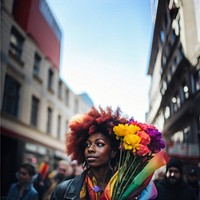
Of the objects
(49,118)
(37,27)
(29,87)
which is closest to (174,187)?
(29,87)

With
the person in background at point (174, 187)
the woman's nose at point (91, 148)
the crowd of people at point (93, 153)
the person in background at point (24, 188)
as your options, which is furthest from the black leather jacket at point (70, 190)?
the person in background at point (174, 187)

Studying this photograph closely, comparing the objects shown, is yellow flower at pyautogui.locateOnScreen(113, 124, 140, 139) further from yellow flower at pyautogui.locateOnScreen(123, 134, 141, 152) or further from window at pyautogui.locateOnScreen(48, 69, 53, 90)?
window at pyautogui.locateOnScreen(48, 69, 53, 90)

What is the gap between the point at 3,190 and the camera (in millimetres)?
11117

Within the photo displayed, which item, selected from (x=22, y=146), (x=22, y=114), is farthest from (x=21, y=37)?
(x=22, y=146)

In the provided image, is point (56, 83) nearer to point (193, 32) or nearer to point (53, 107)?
point (53, 107)

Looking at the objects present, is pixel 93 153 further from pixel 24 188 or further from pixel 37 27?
pixel 37 27

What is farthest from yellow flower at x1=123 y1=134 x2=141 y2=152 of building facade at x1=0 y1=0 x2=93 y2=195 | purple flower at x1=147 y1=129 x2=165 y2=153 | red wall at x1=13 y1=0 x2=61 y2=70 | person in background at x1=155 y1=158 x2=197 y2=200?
red wall at x1=13 y1=0 x2=61 y2=70

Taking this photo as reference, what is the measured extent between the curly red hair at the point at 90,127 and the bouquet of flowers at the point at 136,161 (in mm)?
261

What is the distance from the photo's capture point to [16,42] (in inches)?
535

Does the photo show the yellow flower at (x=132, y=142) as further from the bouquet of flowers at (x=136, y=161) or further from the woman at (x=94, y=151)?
the woman at (x=94, y=151)

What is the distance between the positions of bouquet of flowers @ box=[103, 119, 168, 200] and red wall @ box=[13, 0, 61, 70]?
13641 millimetres

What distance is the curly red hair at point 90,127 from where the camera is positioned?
7.27 feet

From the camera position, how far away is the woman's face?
2.08m

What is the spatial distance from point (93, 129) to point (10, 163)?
36.9 feet
